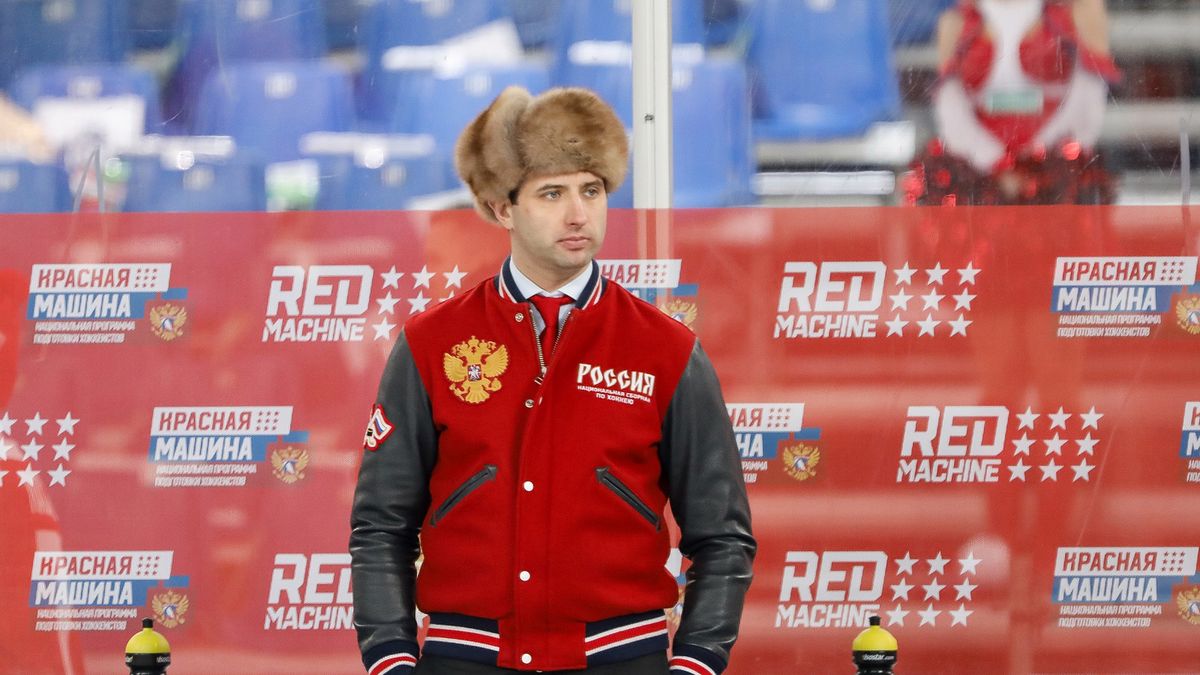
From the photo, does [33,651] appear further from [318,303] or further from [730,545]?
[730,545]

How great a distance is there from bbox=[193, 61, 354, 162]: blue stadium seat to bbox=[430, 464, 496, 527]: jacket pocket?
1800 millimetres

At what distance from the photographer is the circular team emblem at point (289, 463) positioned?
3.78 m

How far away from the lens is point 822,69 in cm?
383

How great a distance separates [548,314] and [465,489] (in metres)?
0.30

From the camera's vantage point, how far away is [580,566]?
221 centimetres

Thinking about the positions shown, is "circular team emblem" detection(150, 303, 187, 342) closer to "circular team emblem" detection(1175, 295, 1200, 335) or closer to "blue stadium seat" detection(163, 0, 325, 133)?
"blue stadium seat" detection(163, 0, 325, 133)

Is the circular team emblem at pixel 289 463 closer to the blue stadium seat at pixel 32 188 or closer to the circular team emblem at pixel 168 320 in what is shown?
the circular team emblem at pixel 168 320

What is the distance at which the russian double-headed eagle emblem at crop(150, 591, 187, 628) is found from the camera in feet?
12.4

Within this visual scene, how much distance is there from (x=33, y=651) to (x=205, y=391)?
79cm

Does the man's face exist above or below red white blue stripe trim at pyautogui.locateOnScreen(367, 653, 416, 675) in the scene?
above

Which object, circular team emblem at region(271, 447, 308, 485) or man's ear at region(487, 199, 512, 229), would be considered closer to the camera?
man's ear at region(487, 199, 512, 229)

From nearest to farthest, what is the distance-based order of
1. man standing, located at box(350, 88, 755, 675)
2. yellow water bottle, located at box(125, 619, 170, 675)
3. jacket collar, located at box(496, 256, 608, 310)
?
man standing, located at box(350, 88, 755, 675), jacket collar, located at box(496, 256, 608, 310), yellow water bottle, located at box(125, 619, 170, 675)

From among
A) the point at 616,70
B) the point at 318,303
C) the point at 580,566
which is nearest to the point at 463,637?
the point at 580,566

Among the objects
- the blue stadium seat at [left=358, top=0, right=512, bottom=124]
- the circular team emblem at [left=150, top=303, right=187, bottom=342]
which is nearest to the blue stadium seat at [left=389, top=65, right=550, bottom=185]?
the blue stadium seat at [left=358, top=0, right=512, bottom=124]
